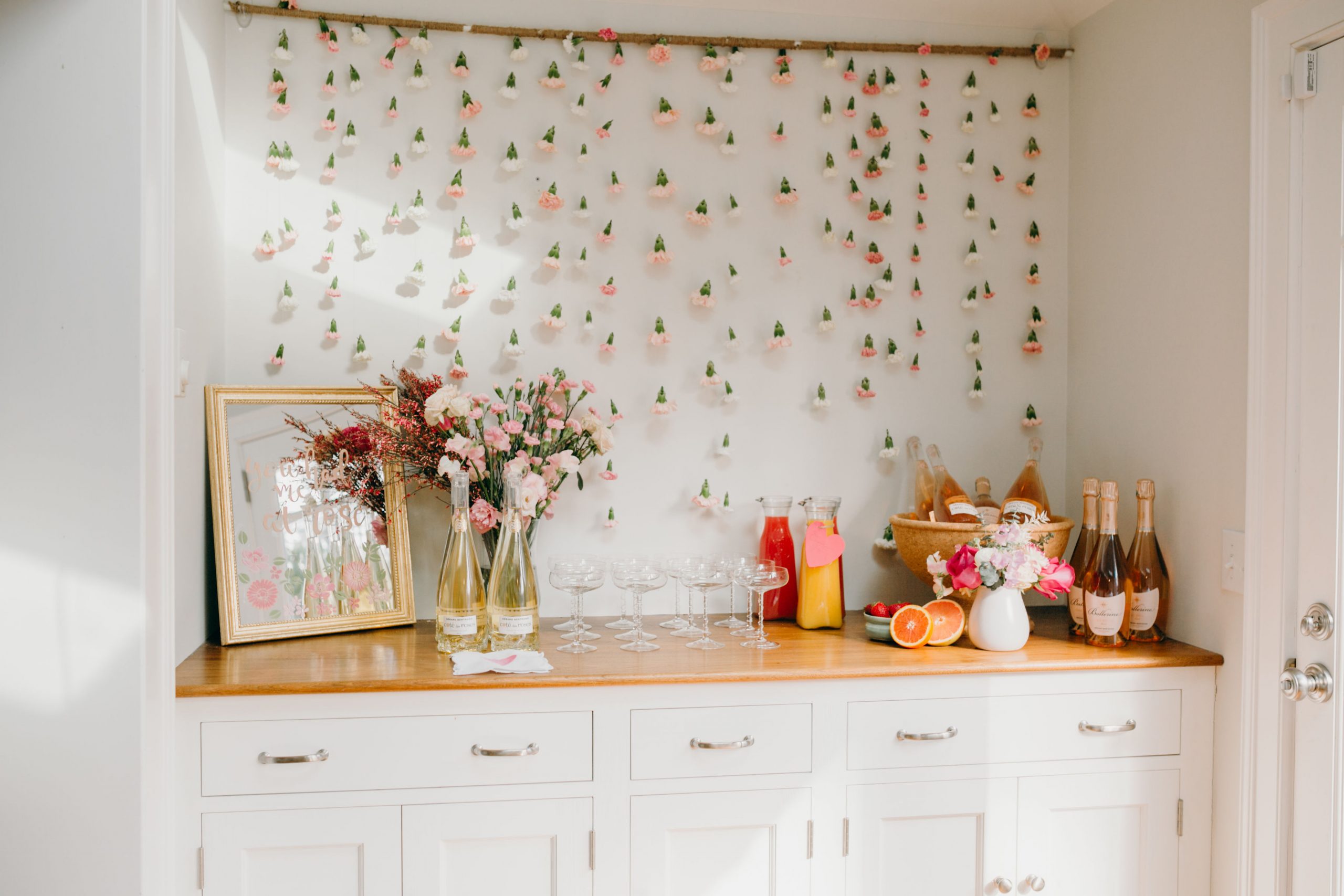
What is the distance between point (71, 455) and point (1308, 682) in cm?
219

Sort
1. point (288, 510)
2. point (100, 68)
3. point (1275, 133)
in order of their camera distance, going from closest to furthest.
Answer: point (100, 68) → point (1275, 133) → point (288, 510)

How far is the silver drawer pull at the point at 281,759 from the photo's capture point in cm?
177

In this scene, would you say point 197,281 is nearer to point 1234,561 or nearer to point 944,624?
point 944,624

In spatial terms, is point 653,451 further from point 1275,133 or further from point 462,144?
point 1275,133

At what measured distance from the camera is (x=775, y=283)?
2.48 m

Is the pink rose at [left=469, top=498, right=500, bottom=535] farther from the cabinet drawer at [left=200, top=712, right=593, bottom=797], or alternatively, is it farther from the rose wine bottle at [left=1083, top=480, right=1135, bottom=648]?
the rose wine bottle at [left=1083, top=480, right=1135, bottom=648]

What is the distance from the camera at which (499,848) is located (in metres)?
1.85

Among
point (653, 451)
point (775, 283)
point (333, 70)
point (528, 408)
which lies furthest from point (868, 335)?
point (333, 70)

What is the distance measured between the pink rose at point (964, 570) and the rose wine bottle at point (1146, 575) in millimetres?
345

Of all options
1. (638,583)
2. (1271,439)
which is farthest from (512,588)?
(1271,439)

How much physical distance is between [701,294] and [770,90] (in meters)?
0.57

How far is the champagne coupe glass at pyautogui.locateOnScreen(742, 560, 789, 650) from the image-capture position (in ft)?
6.96

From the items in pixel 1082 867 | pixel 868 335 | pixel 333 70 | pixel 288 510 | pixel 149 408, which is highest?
pixel 333 70

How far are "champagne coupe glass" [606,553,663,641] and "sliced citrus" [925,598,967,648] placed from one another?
62 cm
